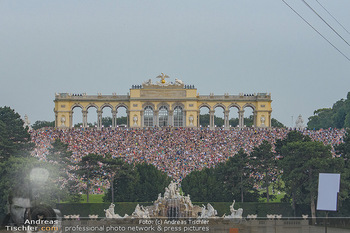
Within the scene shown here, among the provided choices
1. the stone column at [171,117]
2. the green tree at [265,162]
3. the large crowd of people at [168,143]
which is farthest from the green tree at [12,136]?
the stone column at [171,117]

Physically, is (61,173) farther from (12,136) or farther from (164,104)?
(164,104)

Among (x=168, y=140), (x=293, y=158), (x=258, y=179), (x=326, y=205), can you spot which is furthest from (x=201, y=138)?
(x=326, y=205)

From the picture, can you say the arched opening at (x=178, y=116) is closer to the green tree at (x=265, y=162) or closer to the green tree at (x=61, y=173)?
the green tree at (x=61, y=173)

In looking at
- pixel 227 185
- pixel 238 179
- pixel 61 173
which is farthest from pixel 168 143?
pixel 61 173

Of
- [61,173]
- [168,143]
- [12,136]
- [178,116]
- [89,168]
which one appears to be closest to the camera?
[61,173]

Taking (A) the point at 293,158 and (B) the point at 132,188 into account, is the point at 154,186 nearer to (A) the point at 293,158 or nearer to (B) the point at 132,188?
(B) the point at 132,188

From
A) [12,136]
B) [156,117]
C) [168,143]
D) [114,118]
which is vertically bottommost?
[168,143]

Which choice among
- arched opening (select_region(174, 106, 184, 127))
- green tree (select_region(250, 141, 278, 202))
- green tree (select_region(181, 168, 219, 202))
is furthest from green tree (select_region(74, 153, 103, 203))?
arched opening (select_region(174, 106, 184, 127))
